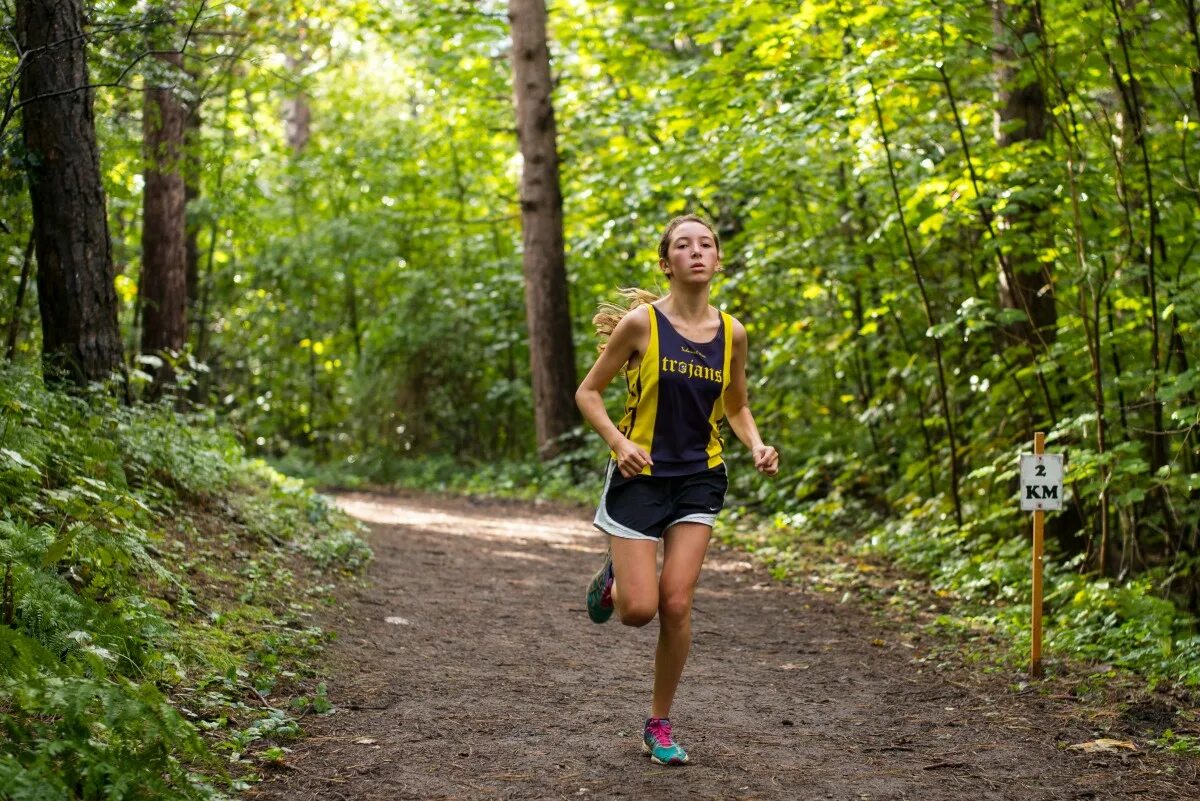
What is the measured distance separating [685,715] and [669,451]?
59.8 inches

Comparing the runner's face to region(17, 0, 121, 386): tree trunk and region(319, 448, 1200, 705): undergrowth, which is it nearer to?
region(319, 448, 1200, 705): undergrowth

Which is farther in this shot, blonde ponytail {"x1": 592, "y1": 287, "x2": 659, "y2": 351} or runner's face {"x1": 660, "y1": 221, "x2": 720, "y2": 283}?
blonde ponytail {"x1": 592, "y1": 287, "x2": 659, "y2": 351}

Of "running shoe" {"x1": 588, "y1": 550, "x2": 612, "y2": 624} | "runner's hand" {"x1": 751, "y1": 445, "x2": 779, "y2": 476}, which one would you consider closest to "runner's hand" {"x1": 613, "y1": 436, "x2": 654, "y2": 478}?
"runner's hand" {"x1": 751, "y1": 445, "x2": 779, "y2": 476}

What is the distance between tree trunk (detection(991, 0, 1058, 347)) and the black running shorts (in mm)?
4293

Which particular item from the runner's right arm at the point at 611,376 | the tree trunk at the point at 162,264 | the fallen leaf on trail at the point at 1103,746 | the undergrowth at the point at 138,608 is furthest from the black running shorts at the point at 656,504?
the tree trunk at the point at 162,264

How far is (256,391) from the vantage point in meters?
23.8

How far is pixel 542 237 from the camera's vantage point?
17547 millimetres

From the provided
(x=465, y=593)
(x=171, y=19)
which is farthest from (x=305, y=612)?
(x=171, y=19)

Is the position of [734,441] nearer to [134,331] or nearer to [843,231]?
[843,231]

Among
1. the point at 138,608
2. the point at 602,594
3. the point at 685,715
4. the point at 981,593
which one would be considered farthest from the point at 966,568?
the point at 138,608

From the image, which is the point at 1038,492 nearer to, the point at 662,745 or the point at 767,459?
the point at 767,459

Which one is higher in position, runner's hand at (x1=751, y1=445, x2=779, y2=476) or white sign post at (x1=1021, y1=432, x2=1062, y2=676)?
runner's hand at (x1=751, y1=445, x2=779, y2=476)

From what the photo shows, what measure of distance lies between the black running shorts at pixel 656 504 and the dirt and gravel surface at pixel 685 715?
95 centimetres

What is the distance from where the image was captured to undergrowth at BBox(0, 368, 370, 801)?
3504 mm
